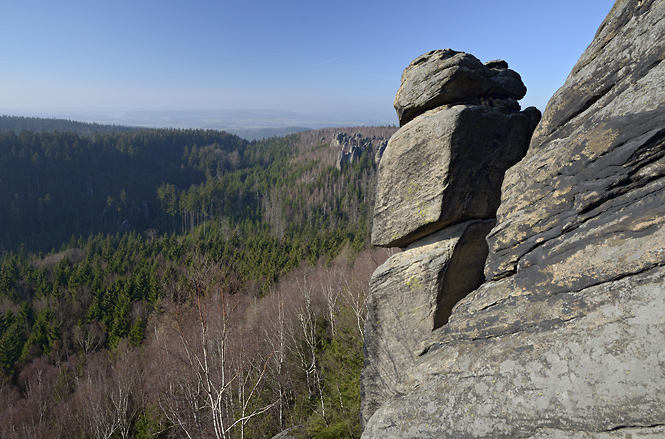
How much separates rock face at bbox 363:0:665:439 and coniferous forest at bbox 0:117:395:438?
382 cm

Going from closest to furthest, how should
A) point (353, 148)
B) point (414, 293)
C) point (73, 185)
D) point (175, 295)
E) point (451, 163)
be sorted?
1. point (451, 163)
2. point (414, 293)
3. point (175, 295)
4. point (73, 185)
5. point (353, 148)

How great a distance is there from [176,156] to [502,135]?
667 ft

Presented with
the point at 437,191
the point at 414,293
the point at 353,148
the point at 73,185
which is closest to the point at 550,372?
the point at 414,293

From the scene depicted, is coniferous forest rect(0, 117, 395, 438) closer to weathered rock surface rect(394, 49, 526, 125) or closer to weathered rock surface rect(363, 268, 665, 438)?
weathered rock surface rect(363, 268, 665, 438)

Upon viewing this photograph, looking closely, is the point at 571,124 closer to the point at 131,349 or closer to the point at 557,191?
the point at 557,191

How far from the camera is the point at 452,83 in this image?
28.2 feet

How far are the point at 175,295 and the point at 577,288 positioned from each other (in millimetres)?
44309

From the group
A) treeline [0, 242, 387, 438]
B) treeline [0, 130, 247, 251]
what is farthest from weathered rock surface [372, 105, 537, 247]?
treeline [0, 130, 247, 251]

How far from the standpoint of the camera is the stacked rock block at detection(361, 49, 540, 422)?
8.23 metres

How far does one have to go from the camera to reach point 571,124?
612 cm

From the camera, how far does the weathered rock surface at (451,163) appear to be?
809cm

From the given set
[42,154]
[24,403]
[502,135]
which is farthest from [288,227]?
[42,154]

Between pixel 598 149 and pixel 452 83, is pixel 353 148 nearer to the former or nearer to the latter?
pixel 452 83

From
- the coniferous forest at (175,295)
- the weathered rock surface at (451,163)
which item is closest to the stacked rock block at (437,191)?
the weathered rock surface at (451,163)
